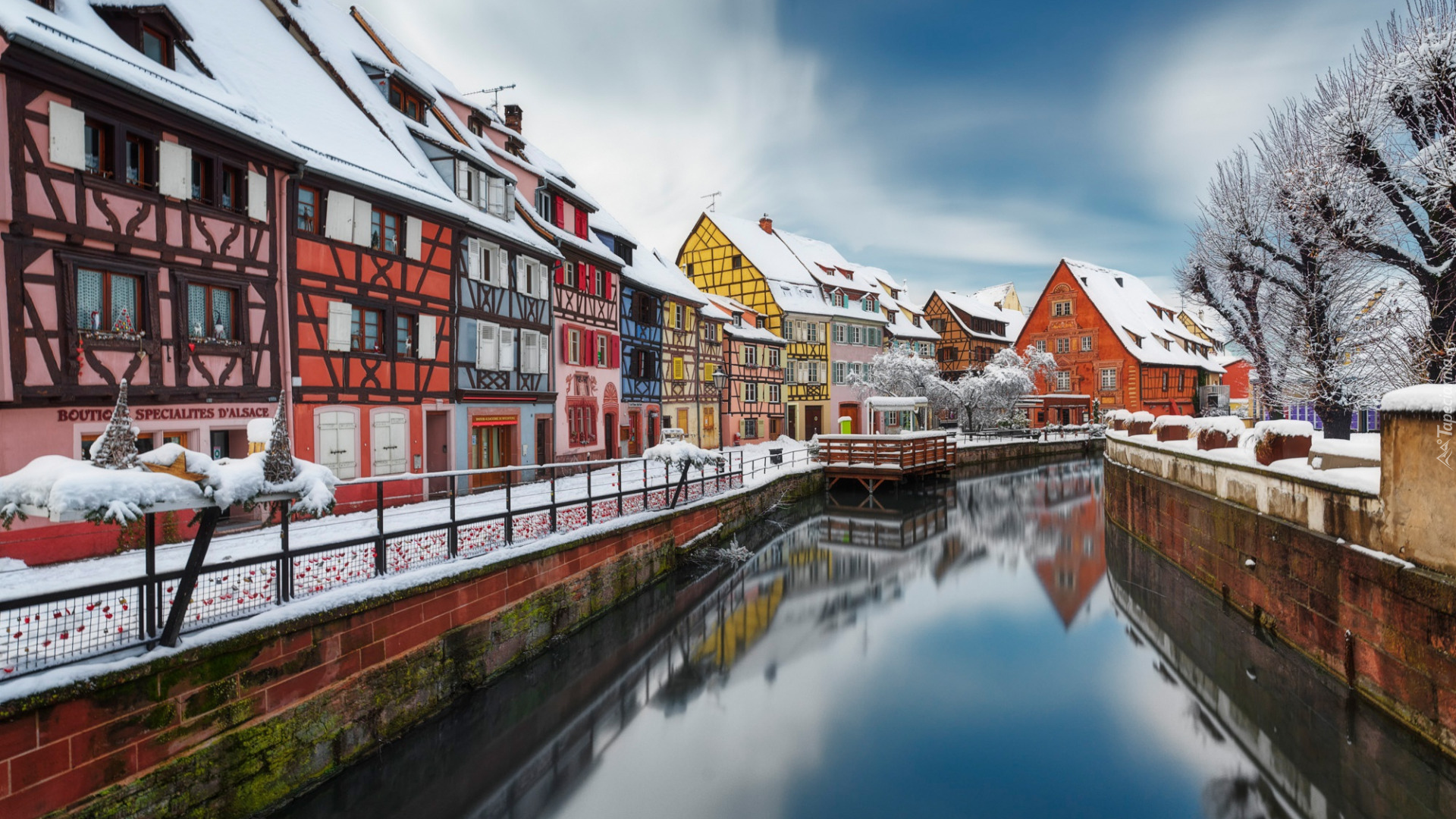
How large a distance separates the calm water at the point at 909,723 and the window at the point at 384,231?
10044 millimetres

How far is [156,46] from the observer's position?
1218cm

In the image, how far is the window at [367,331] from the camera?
51.0ft

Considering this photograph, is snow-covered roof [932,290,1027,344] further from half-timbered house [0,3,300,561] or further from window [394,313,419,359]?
half-timbered house [0,3,300,561]

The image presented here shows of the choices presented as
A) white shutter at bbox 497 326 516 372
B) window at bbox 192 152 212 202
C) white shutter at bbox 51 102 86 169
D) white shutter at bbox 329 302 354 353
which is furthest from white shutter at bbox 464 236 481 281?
white shutter at bbox 51 102 86 169

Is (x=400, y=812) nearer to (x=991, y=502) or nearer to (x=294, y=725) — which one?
(x=294, y=725)

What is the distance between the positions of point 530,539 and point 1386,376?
1626 cm

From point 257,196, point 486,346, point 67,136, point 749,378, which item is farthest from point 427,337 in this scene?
point 749,378

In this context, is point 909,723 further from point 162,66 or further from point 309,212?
point 162,66

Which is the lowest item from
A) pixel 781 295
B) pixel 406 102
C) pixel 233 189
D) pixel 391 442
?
pixel 391 442

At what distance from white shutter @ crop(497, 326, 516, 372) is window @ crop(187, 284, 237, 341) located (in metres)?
7.30

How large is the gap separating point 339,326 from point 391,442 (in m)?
2.87

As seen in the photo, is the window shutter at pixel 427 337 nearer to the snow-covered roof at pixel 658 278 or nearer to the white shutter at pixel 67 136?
the white shutter at pixel 67 136

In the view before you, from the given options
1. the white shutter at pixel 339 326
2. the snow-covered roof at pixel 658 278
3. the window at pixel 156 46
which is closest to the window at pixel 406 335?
the white shutter at pixel 339 326

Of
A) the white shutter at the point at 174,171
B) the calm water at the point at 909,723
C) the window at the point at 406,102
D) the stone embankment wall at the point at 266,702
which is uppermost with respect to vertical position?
the window at the point at 406,102
